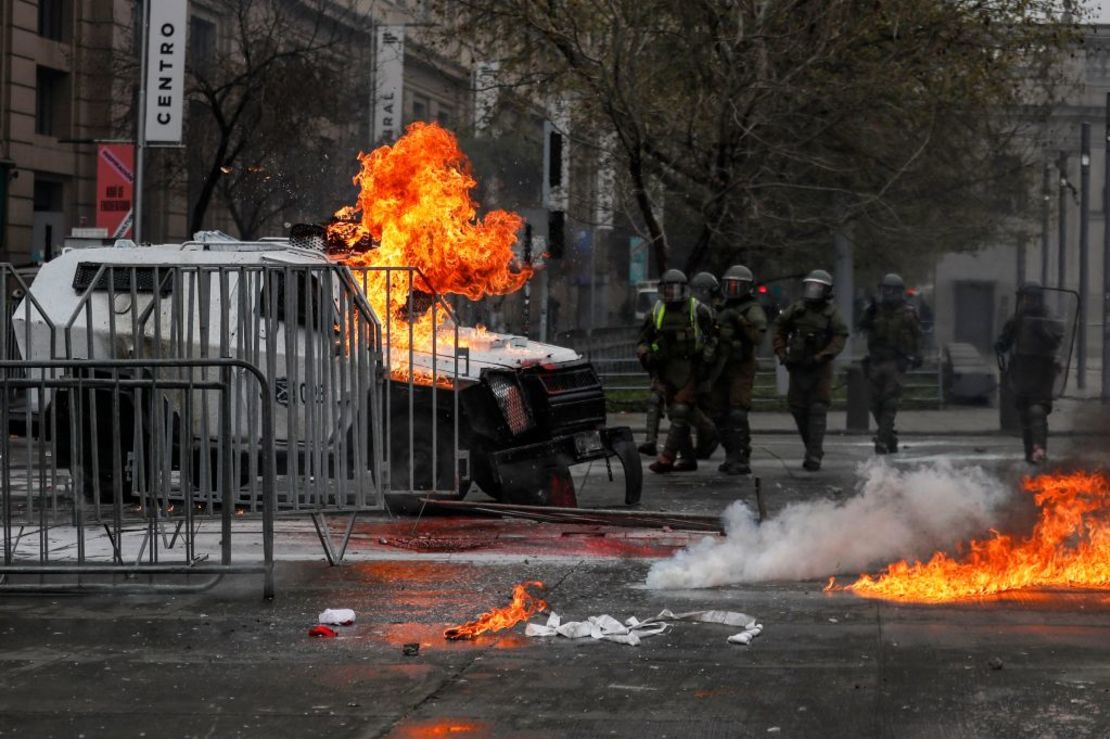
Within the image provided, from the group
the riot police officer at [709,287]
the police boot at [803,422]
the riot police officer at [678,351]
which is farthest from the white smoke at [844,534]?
the riot police officer at [709,287]

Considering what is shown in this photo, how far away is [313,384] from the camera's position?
8602mm

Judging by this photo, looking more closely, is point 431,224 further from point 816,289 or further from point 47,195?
point 47,195

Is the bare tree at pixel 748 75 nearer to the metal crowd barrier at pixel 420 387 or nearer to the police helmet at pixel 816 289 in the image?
the police helmet at pixel 816 289

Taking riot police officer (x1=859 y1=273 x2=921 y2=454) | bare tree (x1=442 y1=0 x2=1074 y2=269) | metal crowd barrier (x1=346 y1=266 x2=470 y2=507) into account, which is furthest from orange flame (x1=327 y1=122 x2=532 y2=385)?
bare tree (x1=442 y1=0 x2=1074 y2=269)

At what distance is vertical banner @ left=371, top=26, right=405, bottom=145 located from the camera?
30.1 metres

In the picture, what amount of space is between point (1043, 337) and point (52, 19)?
877 inches

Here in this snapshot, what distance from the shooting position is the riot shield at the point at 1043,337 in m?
14.6

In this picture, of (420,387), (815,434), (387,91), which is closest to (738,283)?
(815,434)

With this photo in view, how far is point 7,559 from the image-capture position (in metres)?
8.08

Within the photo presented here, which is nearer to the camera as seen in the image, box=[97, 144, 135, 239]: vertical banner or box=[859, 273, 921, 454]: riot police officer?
box=[859, 273, 921, 454]: riot police officer

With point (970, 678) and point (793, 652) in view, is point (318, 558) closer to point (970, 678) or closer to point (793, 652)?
point (793, 652)

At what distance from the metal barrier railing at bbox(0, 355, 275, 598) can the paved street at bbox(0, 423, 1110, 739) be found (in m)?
0.25

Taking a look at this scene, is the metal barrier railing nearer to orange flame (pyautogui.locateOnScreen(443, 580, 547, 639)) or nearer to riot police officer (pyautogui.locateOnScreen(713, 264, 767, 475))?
orange flame (pyautogui.locateOnScreen(443, 580, 547, 639))

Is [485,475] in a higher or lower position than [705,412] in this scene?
lower
